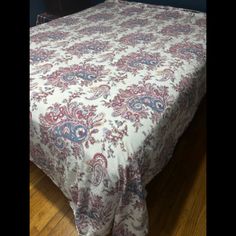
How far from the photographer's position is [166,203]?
55.3 inches

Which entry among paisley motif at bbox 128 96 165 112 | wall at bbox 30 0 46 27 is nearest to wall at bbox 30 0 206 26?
wall at bbox 30 0 46 27

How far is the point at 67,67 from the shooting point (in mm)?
1403

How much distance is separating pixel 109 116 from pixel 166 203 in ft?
2.23

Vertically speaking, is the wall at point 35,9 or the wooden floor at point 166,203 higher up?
the wall at point 35,9

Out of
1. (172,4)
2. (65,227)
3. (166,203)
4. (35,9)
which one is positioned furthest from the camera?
(35,9)

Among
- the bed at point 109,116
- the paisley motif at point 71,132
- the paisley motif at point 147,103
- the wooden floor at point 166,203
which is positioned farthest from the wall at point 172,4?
the paisley motif at point 71,132

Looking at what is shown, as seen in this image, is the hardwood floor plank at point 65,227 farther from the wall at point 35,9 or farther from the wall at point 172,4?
the wall at point 35,9

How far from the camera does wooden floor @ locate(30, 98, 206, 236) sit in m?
1.28

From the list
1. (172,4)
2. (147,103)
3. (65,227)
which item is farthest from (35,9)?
(65,227)

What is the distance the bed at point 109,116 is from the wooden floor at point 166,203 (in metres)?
0.20

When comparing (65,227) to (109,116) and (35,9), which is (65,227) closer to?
(109,116)

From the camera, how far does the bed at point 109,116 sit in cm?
96
